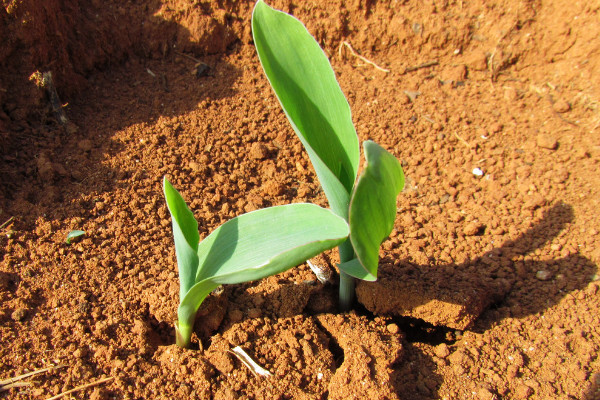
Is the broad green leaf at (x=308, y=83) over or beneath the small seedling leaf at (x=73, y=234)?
over

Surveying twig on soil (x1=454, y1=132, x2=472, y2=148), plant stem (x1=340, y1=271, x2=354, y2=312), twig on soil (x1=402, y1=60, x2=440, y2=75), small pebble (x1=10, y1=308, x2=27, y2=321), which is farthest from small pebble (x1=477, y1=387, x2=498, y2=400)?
twig on soil (x1=402, y1=60, x2=440, y2=75)

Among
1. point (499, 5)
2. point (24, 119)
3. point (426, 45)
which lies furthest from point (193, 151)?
point (499, 5)

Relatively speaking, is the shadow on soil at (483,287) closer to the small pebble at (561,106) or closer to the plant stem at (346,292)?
the plant stem at (346,292)

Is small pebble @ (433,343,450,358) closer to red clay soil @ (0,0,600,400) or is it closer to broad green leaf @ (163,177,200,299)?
A: red clay soil @ (0,0,600,400)

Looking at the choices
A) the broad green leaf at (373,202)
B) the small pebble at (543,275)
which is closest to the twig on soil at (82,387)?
the broad green leaf at (373,202)

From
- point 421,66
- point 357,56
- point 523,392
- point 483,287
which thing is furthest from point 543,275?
point 357,56

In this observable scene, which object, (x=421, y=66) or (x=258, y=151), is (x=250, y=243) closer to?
(x=258, y=151)

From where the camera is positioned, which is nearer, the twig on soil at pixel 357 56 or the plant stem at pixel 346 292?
the plant stem at pixel 346 292
